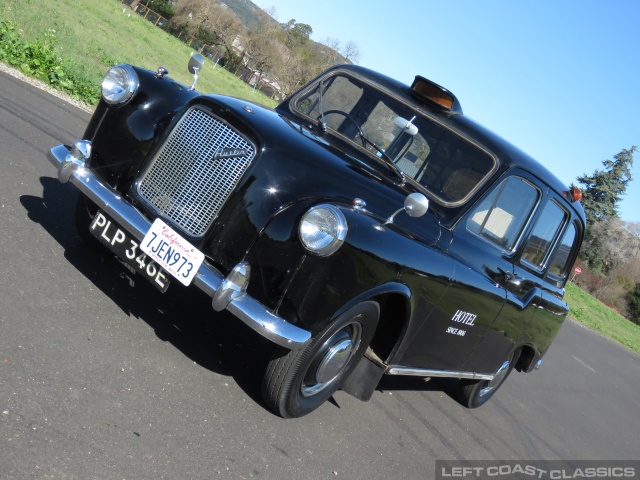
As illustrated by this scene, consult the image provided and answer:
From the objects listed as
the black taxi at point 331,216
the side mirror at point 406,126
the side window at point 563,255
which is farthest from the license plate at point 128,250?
the side window at point 563,255

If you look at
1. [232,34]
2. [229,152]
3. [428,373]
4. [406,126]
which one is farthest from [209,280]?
[232,34]

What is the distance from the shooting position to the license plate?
426cm

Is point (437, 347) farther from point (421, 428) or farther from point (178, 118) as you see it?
point (178, 118)

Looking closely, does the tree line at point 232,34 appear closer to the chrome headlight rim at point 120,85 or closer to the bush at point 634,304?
the bush at point 634,304

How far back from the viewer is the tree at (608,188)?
176 feet

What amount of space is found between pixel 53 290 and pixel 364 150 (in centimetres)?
240

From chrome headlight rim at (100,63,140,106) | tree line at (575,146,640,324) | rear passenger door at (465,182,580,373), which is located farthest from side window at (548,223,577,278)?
tree line at (575,146,640,324)

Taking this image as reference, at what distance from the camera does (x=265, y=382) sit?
14.2 feet

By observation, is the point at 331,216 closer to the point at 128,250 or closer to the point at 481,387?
the point at 128,250

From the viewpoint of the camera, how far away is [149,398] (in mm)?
3879

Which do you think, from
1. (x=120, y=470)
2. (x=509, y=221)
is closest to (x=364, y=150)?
(x=509, y=221)

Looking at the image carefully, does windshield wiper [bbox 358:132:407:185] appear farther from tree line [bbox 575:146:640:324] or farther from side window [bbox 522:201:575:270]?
tree line [bbox 575:146:640:324]

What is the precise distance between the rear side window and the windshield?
94 cm

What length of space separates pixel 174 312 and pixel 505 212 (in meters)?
2.68
